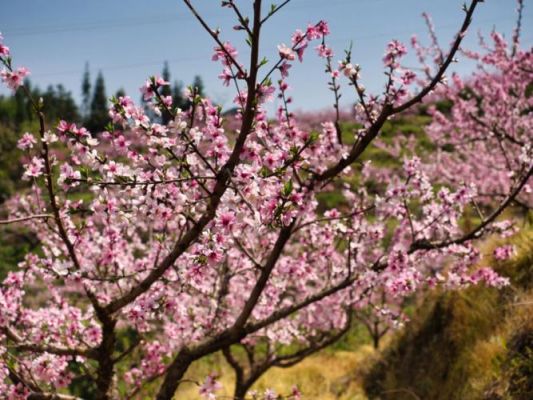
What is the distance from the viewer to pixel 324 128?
4.00 metres

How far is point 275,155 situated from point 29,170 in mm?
1813

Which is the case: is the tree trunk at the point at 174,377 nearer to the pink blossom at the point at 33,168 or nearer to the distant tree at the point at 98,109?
the pink blossom at the point at 33,168

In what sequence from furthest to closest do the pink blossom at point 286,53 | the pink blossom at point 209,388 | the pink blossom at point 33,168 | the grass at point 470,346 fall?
the grass at point 470,346 < the pink blossom at point 209,388 < the pink blossom at point 33,168 < the pink blossom at point 286,53

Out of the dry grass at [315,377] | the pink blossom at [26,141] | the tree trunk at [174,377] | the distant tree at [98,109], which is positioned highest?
the distant tree at [98,109]

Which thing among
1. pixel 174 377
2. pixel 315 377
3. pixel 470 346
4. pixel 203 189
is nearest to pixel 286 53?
pixel 203 189

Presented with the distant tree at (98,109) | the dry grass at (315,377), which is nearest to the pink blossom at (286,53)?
the dry grass at (315,377)

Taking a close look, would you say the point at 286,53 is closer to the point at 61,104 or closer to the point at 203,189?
the point at 203,189

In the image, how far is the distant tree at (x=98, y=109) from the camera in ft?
202

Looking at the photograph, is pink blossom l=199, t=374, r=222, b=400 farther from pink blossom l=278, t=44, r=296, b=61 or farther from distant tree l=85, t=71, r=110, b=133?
distant tree l=85, t=71, r=110, b=133

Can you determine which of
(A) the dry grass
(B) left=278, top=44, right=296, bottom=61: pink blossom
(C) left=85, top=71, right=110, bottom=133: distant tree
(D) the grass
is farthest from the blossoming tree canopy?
(C) left=85, top=71, right=110, bottom=133: distant tree

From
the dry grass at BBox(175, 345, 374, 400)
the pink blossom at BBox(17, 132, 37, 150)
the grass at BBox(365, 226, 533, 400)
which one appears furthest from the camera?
the dry grass at BBox(175, 345, 374, 400)

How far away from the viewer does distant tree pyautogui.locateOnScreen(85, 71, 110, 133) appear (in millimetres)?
61688

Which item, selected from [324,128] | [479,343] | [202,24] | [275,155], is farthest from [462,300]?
[202,24]

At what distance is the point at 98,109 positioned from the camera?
218 ft
